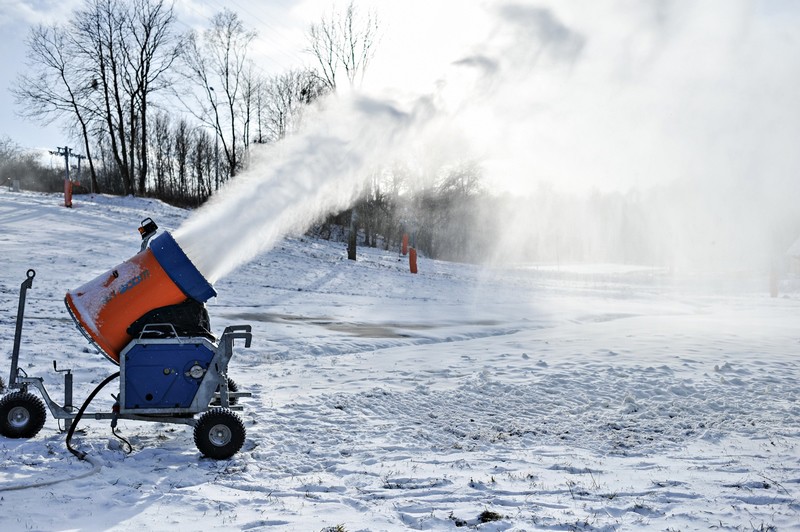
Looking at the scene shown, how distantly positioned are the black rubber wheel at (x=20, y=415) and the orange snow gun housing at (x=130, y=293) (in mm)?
873

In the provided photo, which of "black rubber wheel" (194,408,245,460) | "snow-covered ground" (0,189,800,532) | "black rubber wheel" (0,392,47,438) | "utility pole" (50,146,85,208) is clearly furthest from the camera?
"utility pole" (50,146,85,208)

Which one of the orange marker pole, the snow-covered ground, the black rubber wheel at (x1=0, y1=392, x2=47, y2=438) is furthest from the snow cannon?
the orange marker pole

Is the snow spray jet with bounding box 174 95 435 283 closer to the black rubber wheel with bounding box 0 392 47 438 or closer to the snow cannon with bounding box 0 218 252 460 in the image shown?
the snow cannon with bounding box 0 218 252 460

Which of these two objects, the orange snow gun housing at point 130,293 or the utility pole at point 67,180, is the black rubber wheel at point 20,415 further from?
the utility pole at point 67,180

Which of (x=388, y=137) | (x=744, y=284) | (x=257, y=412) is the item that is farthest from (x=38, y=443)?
(x=744, y=284)

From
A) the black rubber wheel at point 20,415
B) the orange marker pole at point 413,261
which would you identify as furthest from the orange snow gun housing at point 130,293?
the orange marker pole at point 413,261

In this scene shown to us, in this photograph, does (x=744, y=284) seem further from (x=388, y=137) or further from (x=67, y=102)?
(x=67, y=102)

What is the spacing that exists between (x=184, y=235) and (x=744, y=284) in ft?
136

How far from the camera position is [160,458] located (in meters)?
5.41

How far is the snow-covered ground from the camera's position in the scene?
432cm

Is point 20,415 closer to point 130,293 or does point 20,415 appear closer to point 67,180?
point 130,293

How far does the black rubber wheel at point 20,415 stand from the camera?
5559 millimetres

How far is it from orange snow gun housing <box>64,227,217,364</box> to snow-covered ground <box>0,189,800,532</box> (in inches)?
44.3

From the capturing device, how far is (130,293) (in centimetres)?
547
